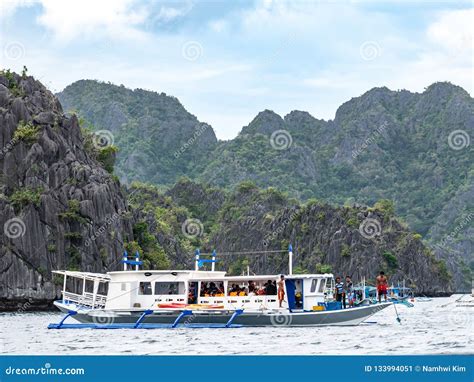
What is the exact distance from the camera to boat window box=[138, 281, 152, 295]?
55.3 meters

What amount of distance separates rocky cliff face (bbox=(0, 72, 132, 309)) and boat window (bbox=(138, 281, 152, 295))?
41524 mm

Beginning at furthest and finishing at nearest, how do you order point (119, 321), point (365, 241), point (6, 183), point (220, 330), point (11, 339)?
point (365, 241) < point (6, 183) < point (119, 321) < point (220, 330) < point (11, 339)

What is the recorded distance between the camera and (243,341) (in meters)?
40.8

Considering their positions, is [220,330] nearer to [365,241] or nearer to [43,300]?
[43,300]

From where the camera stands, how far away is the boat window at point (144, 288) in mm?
55281
